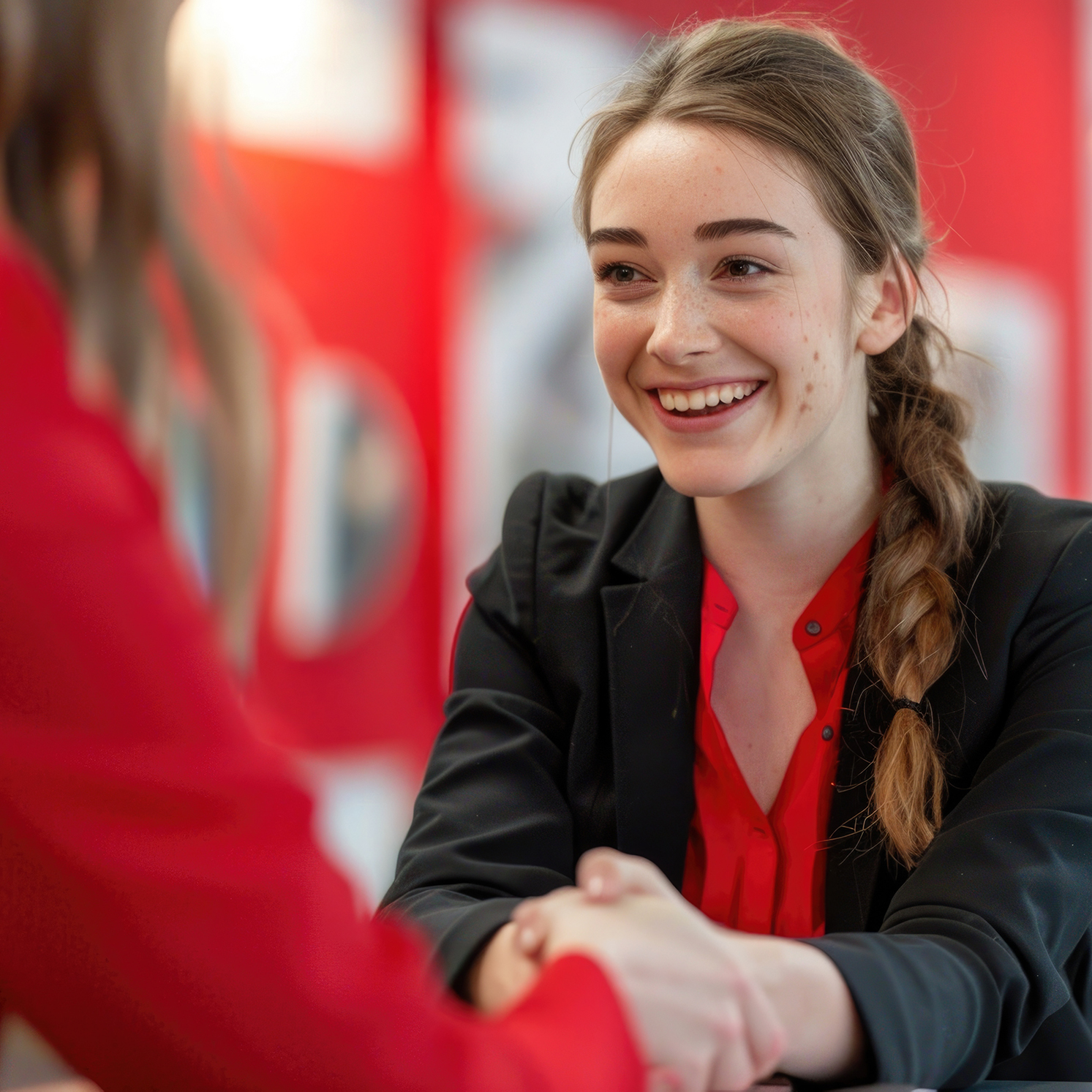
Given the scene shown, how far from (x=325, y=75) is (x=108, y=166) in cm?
255

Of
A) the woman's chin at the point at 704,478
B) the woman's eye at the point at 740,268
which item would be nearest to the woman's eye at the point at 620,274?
the woman's eye at the point at 740,268

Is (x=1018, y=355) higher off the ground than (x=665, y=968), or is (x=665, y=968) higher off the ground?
(x=1018, y=355)

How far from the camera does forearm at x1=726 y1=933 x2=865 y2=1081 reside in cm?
104

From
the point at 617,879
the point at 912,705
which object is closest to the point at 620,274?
the point at 912,705

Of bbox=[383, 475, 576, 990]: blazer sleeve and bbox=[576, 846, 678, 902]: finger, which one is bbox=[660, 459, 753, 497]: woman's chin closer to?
bbox=[383, 475, 576, 990]: blazer sleeve

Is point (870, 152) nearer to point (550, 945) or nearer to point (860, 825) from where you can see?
point (860, 825)

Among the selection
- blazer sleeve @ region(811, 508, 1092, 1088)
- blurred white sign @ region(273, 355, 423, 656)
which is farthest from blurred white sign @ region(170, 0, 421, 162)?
blazer sleeve @ region(811, 508, 1092, 1088)

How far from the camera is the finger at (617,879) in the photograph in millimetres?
958

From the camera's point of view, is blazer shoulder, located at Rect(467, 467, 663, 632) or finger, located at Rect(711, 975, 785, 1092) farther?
blazer shoulder, located at Rect(467, 467, 663, 632)

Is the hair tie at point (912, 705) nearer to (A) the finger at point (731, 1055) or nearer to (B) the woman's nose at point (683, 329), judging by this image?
(B) the woman's nose at point (683, 329)

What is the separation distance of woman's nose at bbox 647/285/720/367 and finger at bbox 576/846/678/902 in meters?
0.66

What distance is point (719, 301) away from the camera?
144cm

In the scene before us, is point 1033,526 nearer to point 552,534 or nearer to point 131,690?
point 552,534

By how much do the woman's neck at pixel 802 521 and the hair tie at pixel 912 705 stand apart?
8.0 inches
